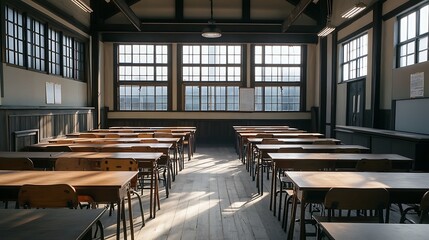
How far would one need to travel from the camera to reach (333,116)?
1050 cm

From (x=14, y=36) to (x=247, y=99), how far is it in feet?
24.7

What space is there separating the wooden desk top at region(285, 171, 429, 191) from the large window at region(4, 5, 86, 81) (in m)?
5.70

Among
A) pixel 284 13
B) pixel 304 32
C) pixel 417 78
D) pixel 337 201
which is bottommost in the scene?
pixel 337 201

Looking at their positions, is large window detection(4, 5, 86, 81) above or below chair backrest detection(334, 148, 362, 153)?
above

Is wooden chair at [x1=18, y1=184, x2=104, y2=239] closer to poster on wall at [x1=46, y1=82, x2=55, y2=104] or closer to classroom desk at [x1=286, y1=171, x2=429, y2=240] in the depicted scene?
classroom desk at [x1=286, y1=171, x2=429, y2=240]

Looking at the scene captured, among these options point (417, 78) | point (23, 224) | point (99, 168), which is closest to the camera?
point (23, 224)

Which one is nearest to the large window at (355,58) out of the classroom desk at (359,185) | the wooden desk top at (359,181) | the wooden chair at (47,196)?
the wooden desk top at (359,181)

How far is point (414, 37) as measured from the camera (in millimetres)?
6727

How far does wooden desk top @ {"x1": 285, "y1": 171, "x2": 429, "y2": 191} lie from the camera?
95.7 inches

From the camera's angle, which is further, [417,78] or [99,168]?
[417,78]

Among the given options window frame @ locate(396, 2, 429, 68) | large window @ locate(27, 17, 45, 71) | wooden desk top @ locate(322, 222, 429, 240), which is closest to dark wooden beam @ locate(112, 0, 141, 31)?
large window @ locate(27, 17, 45, 71)

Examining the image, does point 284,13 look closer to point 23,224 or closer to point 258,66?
point 258,66

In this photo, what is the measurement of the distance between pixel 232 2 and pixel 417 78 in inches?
274

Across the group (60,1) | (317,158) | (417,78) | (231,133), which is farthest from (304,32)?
(317,158)
